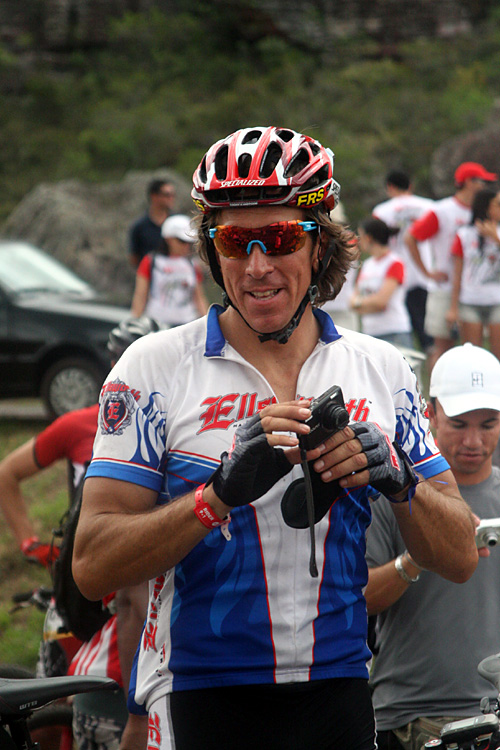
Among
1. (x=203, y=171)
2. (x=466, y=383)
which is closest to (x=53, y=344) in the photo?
(x=466, y=383)

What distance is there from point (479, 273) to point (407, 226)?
1816 mm

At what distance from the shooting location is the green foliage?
23516 mm

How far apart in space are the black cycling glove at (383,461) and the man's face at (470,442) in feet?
3.56

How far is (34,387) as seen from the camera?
427 inches

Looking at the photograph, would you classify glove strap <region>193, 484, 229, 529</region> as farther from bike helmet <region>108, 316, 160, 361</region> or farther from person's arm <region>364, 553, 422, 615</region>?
bike helmet <region>108, 316, 160, 361</region>

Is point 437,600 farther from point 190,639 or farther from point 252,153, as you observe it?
point 252,153

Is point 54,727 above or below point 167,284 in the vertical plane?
below

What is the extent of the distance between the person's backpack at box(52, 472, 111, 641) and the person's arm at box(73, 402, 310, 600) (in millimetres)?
1105

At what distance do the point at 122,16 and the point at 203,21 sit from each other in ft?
8.79

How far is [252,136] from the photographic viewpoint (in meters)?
2.64

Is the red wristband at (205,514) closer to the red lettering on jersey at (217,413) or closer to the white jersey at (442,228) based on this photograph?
the red lettering on jersey at (217,413)

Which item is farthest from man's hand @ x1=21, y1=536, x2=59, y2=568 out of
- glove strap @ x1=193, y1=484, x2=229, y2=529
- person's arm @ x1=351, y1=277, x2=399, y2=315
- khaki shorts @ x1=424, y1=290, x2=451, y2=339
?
khaki shorts @ x1=424, y1=290, x2=451, y2=339

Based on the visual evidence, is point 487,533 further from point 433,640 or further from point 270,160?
point 270,160

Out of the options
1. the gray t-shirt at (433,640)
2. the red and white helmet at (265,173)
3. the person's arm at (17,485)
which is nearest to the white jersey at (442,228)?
the person's arm at (17,485)
